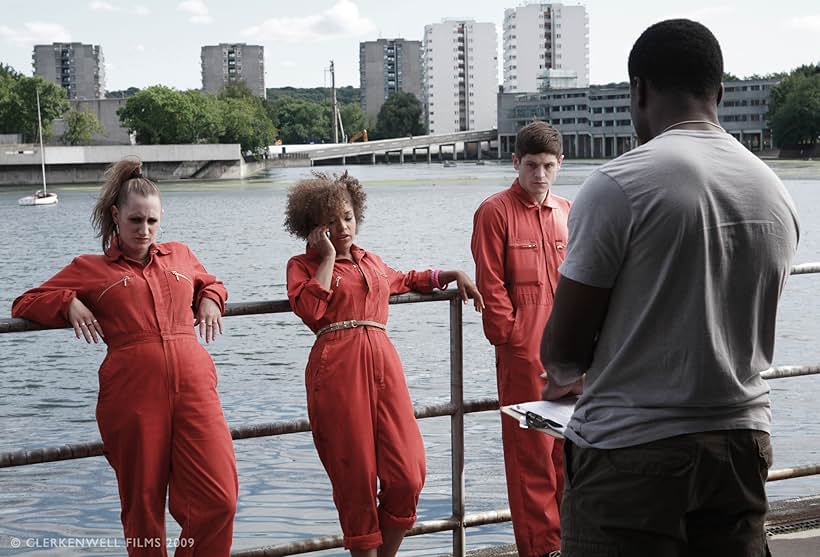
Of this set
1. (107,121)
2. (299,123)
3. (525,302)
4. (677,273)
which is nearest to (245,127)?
(107,121)

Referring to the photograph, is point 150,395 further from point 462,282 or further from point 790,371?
point 790,371

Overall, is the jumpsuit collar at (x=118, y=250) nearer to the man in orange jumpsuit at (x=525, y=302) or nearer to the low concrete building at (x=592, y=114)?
the man in orange jumpsuit at (x=525, y=302)

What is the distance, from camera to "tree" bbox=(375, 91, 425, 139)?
609 ft

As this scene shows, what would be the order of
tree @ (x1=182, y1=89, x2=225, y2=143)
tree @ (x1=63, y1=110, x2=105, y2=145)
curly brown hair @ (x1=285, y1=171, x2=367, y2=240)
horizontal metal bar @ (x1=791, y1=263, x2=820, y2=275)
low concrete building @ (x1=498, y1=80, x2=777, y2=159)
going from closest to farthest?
curly brown hair @ (x1=285, y1=171, x2=367, y2=240)
horizontal metal bar @ (x1=791, y1=263, x2=820, y2=275)
tree @ (x1=63, y1=110, x2=105, y2=145)
tree @ (x1=182, y1=89, x2=225, y2=143)
low concrete building @ (x1=498, y1=80, x2=777, y2=159)

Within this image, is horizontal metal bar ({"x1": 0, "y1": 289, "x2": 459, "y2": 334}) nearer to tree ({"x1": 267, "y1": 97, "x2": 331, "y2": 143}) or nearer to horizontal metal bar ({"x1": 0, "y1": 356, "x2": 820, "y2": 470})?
horizontal metal bar ({"x1": 0, "y1": 356, "x2": 820, "y2": 470})

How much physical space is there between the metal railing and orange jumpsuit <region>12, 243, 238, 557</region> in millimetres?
112

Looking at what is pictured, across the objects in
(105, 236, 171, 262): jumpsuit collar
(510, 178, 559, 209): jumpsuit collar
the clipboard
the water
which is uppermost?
(510, 178, 559, 209): jumpsuit collar

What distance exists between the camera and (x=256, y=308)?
133 inches

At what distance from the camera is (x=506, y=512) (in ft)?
13.1

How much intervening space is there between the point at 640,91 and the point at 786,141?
125367 millimetres

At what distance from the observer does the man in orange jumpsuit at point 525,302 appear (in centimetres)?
395

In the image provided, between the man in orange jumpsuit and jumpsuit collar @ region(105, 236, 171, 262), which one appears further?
the man in orange jumpsuit

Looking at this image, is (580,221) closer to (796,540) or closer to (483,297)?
(483,297)

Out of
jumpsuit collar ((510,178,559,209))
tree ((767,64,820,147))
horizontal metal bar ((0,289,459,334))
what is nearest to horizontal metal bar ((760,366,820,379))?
jumpsuit collar ((510,178,559,209))
